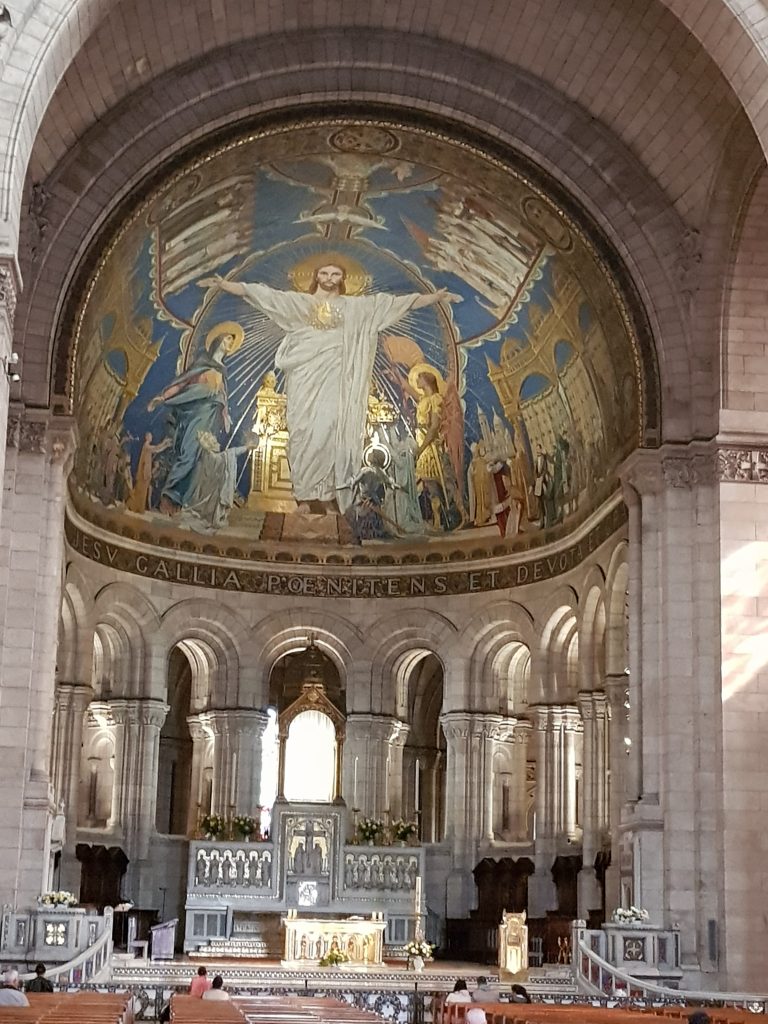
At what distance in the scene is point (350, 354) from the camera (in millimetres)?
37000

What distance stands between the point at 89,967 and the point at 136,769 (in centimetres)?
1086

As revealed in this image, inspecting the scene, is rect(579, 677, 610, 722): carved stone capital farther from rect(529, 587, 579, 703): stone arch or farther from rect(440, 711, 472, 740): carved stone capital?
rect(440, 711, 472, 740): carved stone capital

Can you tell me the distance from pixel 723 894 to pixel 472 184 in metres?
13.9

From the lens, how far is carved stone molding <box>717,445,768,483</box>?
28.2m

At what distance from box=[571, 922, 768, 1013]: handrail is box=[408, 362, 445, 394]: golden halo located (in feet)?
46.6

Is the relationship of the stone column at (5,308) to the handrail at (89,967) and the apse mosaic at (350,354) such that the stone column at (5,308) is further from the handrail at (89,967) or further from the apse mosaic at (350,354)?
the apse mosaic at (350,354)

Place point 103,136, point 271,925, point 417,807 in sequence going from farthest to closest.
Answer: point 417,807 → point 271,925 → point 103,136

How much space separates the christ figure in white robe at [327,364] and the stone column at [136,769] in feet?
20.4

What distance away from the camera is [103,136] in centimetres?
2873

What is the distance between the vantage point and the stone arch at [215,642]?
37.7m

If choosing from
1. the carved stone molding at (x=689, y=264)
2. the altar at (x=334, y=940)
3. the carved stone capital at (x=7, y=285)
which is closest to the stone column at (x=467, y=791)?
the altar at (x=334, y=940)

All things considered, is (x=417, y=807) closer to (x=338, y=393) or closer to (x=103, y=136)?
(x=338, y=393)

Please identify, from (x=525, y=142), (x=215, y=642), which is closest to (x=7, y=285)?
(x=525, y=142)

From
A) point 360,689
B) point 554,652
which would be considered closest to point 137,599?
point 360,689
